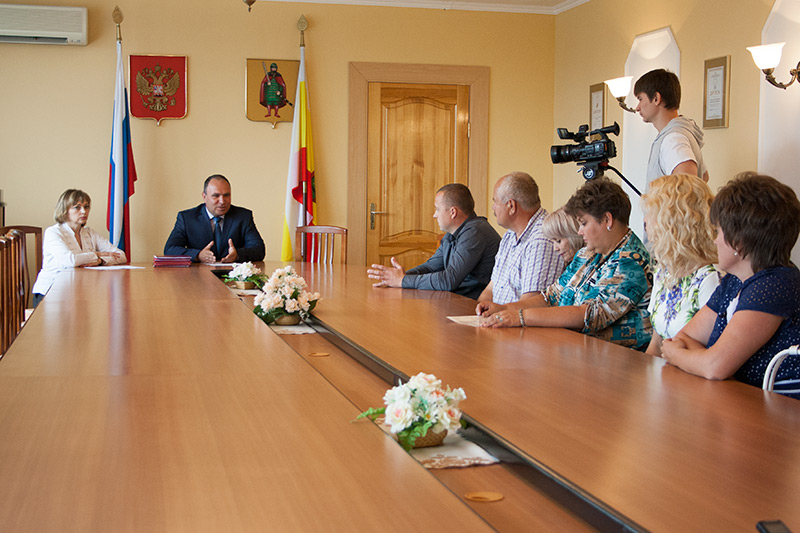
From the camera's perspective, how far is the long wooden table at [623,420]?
113 centimetres

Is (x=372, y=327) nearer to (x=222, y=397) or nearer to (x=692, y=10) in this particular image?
(x=222, y=397)

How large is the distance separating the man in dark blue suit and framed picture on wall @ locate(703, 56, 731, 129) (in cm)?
300

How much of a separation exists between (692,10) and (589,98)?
1455 millimetres

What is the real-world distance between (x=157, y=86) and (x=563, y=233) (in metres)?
4.54

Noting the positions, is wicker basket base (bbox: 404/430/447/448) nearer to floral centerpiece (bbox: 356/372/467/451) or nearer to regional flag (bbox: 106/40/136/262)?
floral centerpiece (bbox: 356/372/467/451)

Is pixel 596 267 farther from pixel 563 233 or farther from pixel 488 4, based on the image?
pixel 488 4

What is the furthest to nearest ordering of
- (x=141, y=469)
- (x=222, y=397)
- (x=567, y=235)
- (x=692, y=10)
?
(x=692, y=10), (x=567, y=235), (x=222, y=397), (x=141, y=469)

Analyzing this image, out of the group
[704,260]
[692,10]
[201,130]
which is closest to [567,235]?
[704,260]

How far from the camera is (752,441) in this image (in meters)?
1.41

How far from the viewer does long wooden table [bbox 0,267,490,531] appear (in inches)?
38.5

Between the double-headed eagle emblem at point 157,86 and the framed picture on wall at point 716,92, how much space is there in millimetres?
4077

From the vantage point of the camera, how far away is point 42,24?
6273 mm

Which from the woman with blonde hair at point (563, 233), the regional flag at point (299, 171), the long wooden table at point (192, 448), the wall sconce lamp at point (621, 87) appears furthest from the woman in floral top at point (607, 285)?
the regional flag at point (299, 171)

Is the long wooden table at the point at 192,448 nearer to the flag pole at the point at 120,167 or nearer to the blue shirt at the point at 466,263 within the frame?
the blue shirt at the point at 466,263
